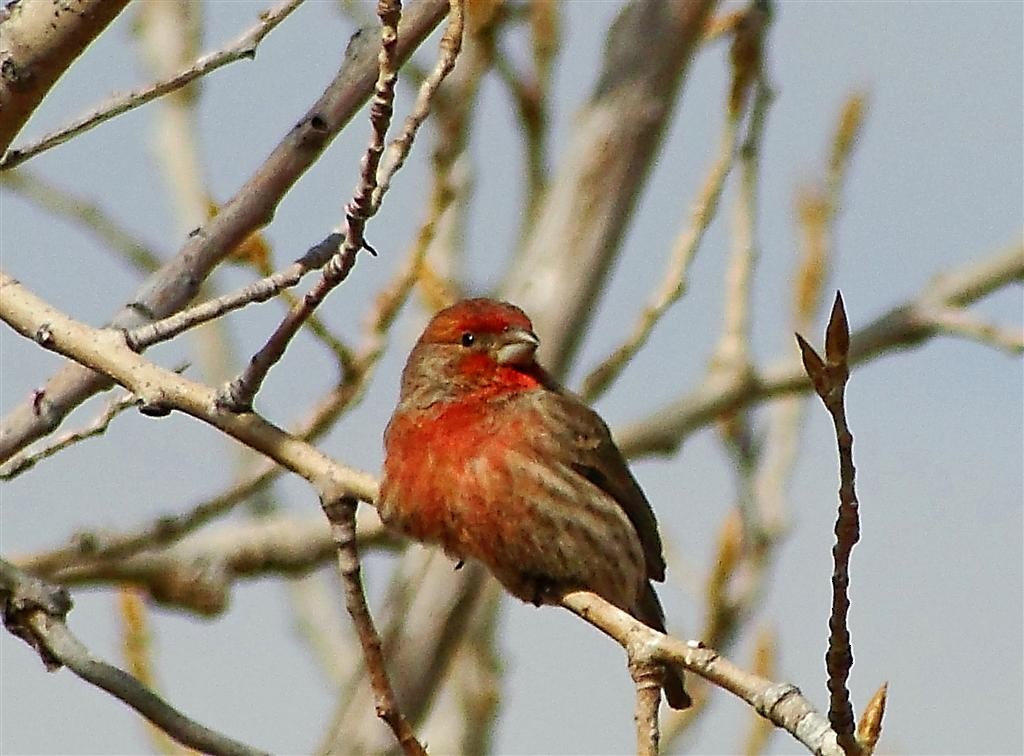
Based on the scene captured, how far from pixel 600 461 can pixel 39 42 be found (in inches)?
116

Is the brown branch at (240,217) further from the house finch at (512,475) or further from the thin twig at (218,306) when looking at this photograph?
the house finch at (512,475)

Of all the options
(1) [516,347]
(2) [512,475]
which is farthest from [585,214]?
(2) [512,475]

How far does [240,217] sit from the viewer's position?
16.4ft

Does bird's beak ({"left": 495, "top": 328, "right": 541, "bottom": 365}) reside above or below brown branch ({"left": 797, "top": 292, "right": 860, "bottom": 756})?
above

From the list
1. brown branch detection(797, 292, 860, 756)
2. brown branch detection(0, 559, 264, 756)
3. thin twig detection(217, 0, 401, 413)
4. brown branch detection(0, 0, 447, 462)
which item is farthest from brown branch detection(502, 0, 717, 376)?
brown branch detection(797, 292, 860, 756)

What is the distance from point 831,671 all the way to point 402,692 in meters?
3.88

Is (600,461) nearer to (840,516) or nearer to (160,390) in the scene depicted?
(160,390)

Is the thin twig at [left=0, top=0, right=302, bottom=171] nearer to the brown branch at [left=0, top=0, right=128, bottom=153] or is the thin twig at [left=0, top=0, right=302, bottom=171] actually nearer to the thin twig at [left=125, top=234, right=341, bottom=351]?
the brown branch at [left=0, top=0, right=128, bottom=153]

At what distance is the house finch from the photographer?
595 centimetres

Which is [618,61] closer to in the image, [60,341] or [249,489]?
[249,489]

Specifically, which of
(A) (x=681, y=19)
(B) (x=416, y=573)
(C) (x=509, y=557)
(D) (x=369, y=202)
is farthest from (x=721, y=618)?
(D) (x=369, y=202)

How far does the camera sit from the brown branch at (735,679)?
Result: 3635 millimetres

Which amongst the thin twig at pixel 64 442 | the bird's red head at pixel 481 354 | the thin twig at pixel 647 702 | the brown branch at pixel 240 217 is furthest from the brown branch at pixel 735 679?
the bird's red head at pixel 481 354

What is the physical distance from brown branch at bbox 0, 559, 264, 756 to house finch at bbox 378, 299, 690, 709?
1252mm
